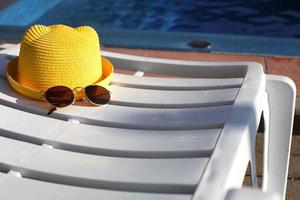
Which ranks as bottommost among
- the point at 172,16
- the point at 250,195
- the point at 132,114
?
the point at 172,16

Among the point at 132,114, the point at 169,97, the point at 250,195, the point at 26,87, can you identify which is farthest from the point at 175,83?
the point at 250,195

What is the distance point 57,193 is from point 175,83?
740mm

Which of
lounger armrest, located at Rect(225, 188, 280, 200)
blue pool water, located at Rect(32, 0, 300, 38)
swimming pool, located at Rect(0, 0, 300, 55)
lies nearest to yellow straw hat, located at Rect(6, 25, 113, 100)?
lounger armrest, located at Rect(225, 188, 280, 200)

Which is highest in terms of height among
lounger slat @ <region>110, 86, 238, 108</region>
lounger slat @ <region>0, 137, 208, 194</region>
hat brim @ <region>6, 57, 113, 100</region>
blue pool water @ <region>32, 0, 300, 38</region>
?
hat brim @ <region>6, 57, 113, 100</region>

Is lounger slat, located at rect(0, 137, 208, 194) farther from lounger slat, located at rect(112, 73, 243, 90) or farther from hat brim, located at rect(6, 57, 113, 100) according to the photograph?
lounger slat, located at rect(112, 73, 243, 90)

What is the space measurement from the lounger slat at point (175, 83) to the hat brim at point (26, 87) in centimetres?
6

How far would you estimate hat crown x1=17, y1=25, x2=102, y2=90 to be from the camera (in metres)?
1.63

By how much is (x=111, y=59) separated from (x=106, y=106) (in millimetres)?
354

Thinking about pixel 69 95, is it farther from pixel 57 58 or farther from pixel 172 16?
pixel 172 16

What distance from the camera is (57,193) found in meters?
1.22

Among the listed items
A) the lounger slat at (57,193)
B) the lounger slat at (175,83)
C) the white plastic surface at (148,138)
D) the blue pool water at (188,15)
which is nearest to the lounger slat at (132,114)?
the white plastic surface at (148,138)

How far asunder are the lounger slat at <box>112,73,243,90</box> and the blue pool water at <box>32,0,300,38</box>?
3.03 m

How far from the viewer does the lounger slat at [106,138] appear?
4.56ft

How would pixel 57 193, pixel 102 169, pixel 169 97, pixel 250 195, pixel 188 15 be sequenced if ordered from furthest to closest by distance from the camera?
pixel 188 15
pixel 169 97
pixel 102 169
pixel 57 193
pixel 250 195
